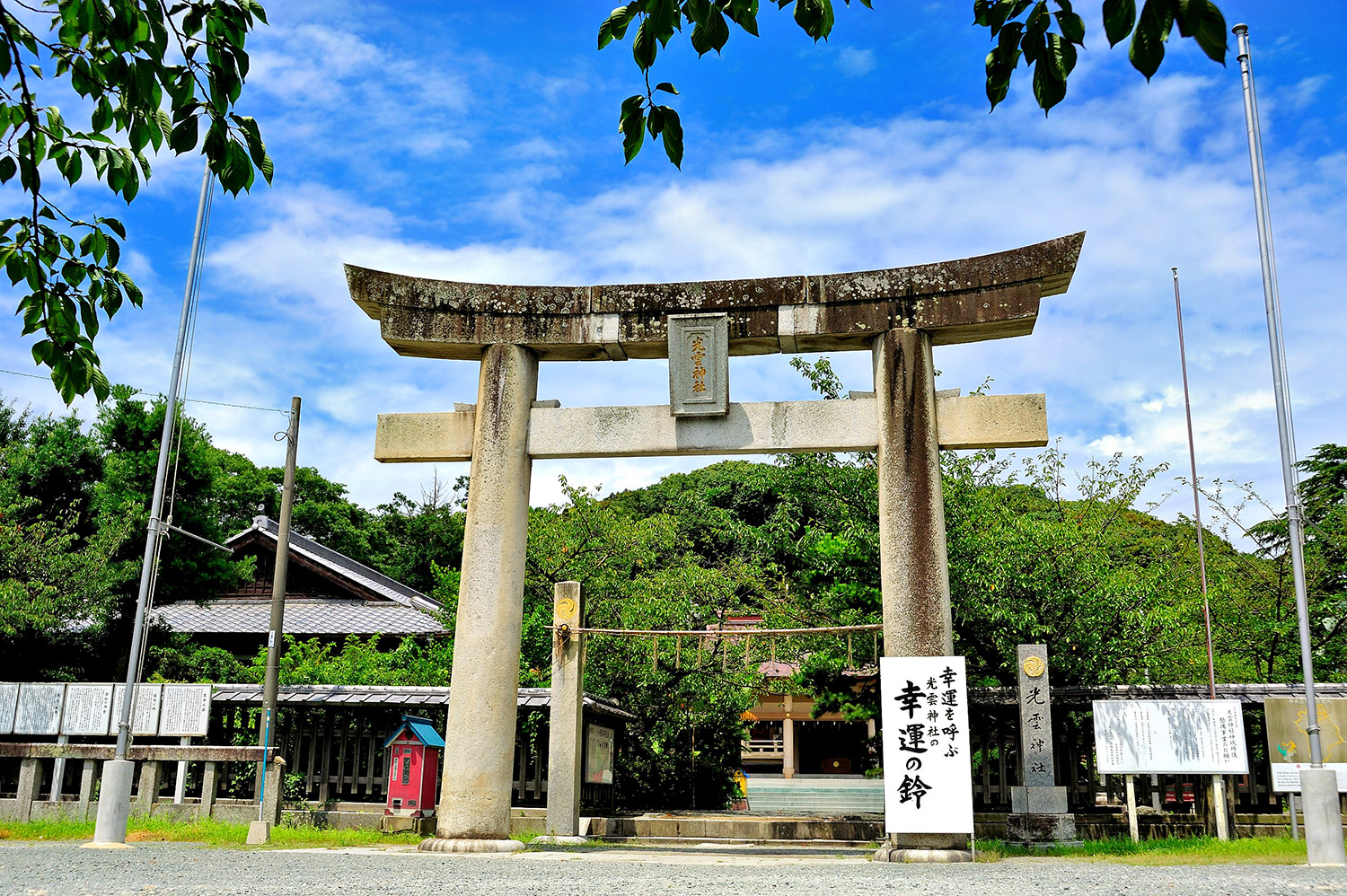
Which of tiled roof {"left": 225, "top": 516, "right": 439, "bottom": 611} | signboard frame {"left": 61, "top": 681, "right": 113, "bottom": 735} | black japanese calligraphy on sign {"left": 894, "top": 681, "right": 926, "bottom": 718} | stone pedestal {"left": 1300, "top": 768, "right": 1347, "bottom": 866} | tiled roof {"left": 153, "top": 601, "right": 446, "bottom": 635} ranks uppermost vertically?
tiled roof {"left": 225, "top": 516, "right": 439, "bottom": 611}

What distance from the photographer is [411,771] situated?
1164cm

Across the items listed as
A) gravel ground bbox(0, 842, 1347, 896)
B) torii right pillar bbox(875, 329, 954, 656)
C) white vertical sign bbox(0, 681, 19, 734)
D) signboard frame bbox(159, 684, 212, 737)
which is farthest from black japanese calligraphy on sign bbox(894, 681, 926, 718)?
white vertical sign bbox(0, 681, 19, 734)

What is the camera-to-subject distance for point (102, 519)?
15875mm

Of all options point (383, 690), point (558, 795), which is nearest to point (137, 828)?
point (383, 690)

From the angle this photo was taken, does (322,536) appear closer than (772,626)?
No

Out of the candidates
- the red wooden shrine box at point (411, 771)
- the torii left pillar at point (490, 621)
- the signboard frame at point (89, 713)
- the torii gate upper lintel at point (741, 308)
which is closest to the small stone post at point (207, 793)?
the signboard frame at point (89, 713)

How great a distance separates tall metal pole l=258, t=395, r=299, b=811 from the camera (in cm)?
1195

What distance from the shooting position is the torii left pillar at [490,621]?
353 inches

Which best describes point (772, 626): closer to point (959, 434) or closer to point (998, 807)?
point (998, 807)

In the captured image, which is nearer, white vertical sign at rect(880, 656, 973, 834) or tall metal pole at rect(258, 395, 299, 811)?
white vertical sign at rect(880, 656, 973, 834)

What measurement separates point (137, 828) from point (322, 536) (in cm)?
2422

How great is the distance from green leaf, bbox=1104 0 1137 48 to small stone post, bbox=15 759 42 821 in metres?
14.6

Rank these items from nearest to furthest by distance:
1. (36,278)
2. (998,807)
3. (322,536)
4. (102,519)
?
1. (36,278)
2. (998,807)
3. (102,519)
4. (322,536)

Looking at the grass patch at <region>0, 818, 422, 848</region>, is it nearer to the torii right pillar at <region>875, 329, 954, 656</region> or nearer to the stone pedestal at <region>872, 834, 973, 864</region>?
the stone pedestal at <region>872, 834, 973, 864</region>
